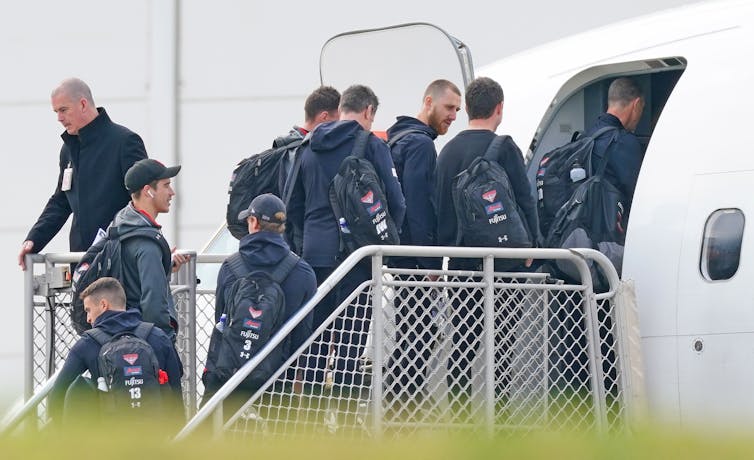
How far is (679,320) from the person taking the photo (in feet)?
21.4

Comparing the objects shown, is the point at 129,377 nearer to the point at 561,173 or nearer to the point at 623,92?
the point at 561,173

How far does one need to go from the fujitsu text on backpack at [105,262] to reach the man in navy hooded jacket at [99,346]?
29 centimetres

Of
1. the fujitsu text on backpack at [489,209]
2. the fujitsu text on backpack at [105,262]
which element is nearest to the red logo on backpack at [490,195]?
the fujitsu text on backpack at [489,209]

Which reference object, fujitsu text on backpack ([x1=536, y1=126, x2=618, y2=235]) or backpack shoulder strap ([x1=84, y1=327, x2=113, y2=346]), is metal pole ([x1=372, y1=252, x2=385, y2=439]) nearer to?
backpack shoulder strap ([x1=84, y1=327, x2=113, y2=346])

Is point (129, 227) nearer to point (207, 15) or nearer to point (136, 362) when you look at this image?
point (136, 362)

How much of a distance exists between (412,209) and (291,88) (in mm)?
8761

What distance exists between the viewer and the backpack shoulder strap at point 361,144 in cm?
696

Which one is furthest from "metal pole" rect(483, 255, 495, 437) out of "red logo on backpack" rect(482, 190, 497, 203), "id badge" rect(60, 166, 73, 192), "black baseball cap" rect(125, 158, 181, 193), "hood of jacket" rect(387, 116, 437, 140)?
"id badge" rect(60, 166, 73, 192)

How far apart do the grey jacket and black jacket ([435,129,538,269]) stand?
140 centimetres

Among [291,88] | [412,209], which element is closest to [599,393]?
[412,209]

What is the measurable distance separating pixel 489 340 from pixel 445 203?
1.03 m

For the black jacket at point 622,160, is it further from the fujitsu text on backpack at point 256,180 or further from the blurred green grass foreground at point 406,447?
the blurred green grass foreground at point 406,447

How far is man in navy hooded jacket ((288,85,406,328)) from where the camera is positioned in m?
6.89

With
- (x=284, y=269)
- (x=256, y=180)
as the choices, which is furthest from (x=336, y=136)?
(x=284, y=269)
